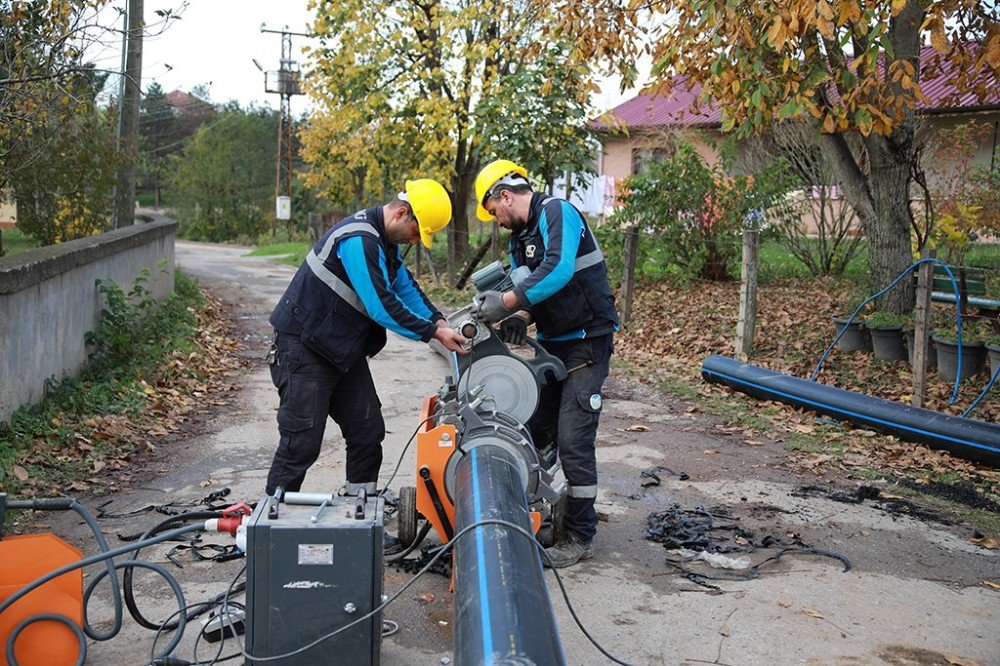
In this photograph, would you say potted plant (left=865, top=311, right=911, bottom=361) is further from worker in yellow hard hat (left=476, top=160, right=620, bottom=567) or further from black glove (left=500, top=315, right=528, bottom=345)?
black glove (left=500, top=315, right=528, bottom=345)

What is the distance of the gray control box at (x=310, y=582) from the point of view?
3.42m

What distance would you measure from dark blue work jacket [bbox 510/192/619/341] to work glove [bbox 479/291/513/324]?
4.0 inches

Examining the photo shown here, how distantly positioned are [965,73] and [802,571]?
6.04 meters

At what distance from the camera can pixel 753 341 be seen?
430 inches

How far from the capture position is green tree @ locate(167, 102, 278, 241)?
44906 mm

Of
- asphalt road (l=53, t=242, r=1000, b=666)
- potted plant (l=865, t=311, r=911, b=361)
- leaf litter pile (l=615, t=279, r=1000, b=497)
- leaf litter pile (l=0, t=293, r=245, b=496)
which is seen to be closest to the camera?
asphalt road (l=53, t=242, r=1000, b=666)

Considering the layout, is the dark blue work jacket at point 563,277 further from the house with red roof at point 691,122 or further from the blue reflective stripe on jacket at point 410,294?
the house with red roof at point 691,122

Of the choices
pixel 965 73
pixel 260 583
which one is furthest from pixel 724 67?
pixel 260 583

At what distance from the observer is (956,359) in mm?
8883

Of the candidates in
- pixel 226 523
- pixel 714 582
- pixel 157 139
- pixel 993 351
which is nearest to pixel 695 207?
pixel 993 351

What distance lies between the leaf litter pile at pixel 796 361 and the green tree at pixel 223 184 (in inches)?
1359

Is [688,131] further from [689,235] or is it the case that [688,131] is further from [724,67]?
[724,67]

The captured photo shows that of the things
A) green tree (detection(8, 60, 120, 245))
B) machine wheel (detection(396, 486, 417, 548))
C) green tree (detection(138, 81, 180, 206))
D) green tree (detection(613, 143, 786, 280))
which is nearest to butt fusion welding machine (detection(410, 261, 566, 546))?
machine wheel (detection(396, 486, 417, 548))

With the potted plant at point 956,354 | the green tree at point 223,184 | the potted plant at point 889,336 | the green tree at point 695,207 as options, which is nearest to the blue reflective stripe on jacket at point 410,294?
the potted plant at point 956,354
